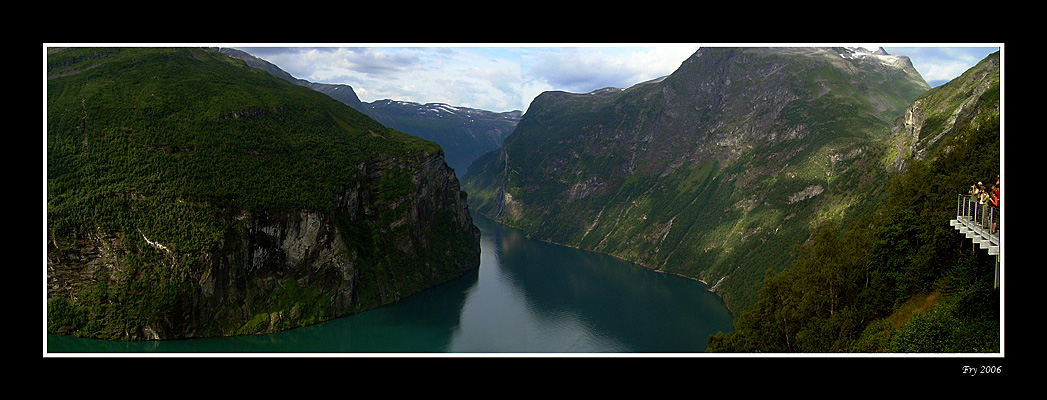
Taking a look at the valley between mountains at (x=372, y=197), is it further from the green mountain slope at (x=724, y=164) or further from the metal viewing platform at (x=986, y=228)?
the metal viewing platform at (x=986, y=228)

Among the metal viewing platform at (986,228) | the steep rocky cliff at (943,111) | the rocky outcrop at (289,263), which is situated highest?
the steep rocky cliff at (943,111)

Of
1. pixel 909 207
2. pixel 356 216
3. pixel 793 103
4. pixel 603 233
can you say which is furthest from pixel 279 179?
pixel 793 103

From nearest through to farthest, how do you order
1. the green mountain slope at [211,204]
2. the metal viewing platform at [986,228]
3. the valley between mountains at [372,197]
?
the metal viewing platform at [986,228], the valley between mountains at [372,197], the green mountain slope at [211,204]

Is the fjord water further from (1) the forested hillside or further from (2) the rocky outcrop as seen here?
(1) the forested hillside

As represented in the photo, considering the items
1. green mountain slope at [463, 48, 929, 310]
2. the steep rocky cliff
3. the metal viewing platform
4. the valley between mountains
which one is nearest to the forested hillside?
the valley between mountains

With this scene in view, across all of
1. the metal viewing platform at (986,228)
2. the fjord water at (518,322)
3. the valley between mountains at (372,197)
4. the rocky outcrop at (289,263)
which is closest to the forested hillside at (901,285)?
the valley between mountains at (372,197)

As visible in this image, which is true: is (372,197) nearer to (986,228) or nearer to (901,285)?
(901,285)

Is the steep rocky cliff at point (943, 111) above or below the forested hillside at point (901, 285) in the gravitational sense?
above

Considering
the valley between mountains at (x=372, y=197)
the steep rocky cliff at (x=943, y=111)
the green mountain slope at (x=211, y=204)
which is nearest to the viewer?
the valley between mountains at (x=372, y=197)
